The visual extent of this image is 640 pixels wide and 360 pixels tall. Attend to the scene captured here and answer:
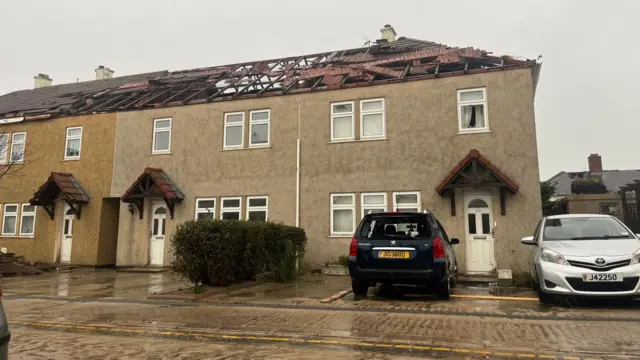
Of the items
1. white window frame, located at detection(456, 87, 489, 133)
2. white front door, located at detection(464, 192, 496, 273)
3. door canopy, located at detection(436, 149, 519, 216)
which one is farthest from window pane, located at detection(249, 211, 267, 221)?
white window frame, located at detection(456, 87, 489, 133)

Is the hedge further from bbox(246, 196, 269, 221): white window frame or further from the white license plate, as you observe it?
the white license plate

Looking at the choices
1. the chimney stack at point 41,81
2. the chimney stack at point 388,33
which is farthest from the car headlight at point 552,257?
the chimney stack at point 41,81

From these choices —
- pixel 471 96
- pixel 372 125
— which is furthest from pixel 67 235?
pixel 471 96

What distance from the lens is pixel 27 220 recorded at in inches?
782

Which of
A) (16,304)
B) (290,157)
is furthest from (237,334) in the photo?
(290,157)

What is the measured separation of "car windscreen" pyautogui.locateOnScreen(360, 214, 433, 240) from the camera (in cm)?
875

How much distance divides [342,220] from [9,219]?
50.0 ft

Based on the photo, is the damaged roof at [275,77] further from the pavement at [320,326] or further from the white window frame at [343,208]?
the pavement at [320,326]

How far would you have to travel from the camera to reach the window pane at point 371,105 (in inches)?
625

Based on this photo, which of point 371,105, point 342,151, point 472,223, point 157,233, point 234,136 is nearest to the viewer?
point 472,223

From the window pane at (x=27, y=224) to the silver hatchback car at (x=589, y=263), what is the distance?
1974cm

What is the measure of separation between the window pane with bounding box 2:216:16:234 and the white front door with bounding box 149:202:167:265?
712cm

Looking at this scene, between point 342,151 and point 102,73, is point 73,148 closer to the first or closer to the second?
point 102,73

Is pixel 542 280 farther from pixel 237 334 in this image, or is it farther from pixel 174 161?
pixel 174 161
